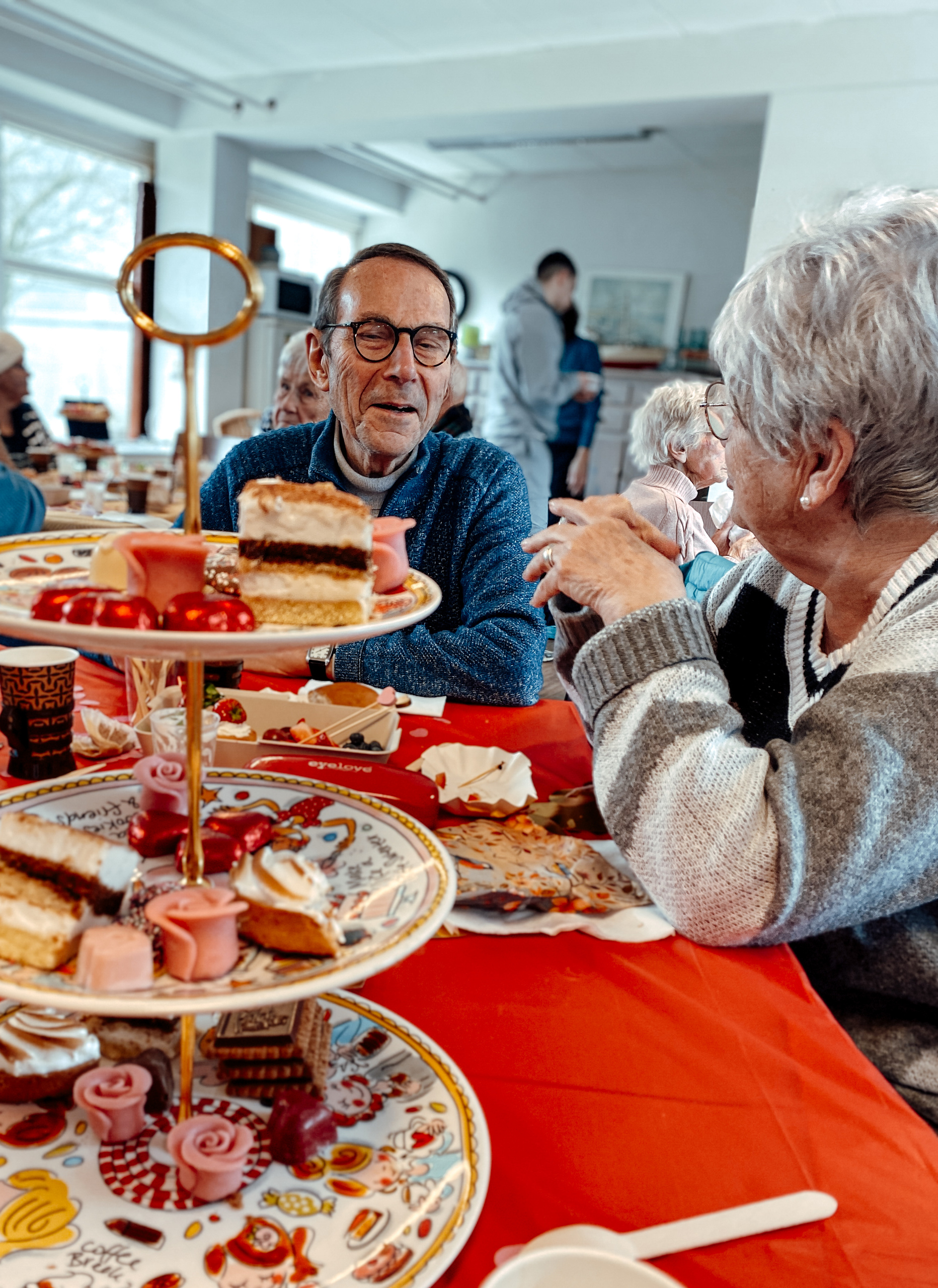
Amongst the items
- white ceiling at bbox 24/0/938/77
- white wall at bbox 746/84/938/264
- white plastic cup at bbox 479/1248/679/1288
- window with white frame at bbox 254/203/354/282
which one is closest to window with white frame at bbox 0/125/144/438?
white ceiling at bbox 24/0/938/77

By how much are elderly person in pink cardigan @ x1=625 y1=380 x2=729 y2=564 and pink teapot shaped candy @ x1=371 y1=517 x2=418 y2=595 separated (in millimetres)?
1856

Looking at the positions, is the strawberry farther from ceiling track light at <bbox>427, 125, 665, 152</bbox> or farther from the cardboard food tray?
ceiling track light at <bbox>427, 125, 665, 152</bbox>

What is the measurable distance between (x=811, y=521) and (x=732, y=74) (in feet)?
19.4

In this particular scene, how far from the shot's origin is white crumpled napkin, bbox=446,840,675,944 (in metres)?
0.91

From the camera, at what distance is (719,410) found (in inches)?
48.9

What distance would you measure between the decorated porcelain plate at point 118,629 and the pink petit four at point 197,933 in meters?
0.15

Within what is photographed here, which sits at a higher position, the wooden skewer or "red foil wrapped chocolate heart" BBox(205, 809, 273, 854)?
"red foil wrapped chocolate heart" BBox(205, 809, 273, 854)

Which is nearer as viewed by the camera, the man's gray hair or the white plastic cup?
the white plastic cup

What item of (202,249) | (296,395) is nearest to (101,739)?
(202,249)

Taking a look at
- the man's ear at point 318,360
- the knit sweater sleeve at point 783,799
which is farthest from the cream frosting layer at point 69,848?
the man's ear at point 318,360

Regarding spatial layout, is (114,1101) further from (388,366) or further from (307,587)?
(388,366)

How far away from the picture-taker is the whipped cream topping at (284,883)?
58 cm

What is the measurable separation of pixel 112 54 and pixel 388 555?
25.1 feet

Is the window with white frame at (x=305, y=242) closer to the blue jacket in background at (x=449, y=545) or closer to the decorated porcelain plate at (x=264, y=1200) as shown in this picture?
the blue jacket in background at (x=449, y=545)
